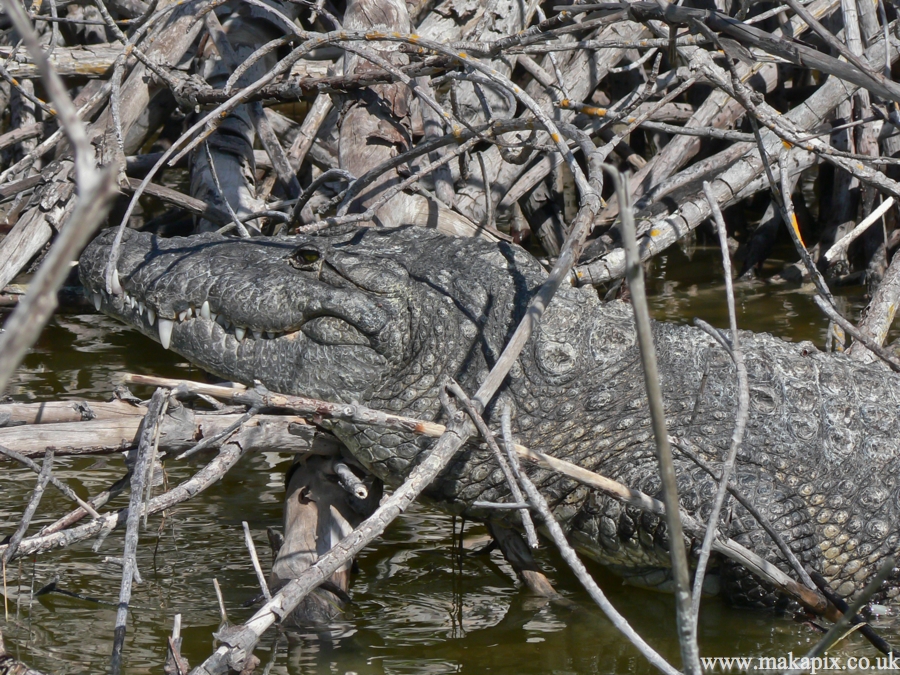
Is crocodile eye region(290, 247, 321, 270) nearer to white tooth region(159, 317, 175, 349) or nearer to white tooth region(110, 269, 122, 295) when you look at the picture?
white tooth region(159, 317, 175, 349)

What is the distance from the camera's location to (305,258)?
2918 mm

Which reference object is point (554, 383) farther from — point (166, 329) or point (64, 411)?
point (64, 411)

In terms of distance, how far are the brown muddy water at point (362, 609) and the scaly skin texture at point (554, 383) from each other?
21 cm

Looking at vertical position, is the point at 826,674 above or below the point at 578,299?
below

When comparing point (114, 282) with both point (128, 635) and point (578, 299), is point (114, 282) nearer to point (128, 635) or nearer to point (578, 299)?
point (128, 635)

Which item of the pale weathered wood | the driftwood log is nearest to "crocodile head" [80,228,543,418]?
the driftwood log

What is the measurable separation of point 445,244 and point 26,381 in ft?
7.92

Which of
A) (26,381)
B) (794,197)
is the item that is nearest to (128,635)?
(26,381)

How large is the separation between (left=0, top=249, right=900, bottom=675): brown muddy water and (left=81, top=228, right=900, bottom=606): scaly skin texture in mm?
211

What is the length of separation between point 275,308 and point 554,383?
892 millimetres

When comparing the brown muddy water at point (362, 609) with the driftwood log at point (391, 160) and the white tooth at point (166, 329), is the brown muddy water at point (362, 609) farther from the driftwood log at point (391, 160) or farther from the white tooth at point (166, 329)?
the white tooth at point (166, 329)

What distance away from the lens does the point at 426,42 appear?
283 centimetres

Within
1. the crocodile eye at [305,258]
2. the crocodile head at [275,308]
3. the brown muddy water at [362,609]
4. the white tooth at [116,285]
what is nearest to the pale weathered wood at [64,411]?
the brown muddy water at [362,609]

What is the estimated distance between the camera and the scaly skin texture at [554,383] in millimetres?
2721
